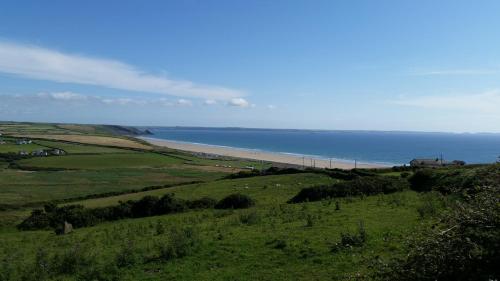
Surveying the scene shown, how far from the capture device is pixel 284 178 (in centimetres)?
4841

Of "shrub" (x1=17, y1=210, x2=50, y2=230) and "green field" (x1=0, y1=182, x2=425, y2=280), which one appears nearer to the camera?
"green field" (x1=0, y1=182, x2=425, y2=280)

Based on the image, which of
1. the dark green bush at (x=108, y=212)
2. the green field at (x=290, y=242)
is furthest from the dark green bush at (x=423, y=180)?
the dark green bush at (x=108, y=212)

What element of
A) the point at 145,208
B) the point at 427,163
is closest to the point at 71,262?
the point at 145,208

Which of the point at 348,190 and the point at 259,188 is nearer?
the point at 348,190

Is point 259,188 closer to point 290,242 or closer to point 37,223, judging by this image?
point 37,223

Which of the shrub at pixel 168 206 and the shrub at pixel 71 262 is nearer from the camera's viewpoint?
the shrub at pixel 71 262

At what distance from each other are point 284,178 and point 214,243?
32.0m

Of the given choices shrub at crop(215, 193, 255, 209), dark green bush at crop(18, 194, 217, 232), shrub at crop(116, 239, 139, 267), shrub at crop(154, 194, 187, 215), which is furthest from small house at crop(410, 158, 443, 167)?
shrub at crop(116, 239, 139, 267)

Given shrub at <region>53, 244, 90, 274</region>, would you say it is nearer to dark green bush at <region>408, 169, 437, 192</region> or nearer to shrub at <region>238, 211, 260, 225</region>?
shrub at <region>238, 211, 260, 225</region>

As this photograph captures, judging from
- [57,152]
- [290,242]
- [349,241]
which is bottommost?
[57,152]

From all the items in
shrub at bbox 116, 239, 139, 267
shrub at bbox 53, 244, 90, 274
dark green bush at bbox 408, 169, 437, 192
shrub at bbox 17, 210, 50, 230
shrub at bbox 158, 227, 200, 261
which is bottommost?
shrub at bbox 17, 210, 50, 230

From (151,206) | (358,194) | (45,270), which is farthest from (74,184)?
(45,270)

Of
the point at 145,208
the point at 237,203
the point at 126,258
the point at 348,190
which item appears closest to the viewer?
the point at 126,258

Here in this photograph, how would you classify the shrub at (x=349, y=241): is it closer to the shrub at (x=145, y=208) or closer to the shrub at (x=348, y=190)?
the shrub at (x=348, y=190)
